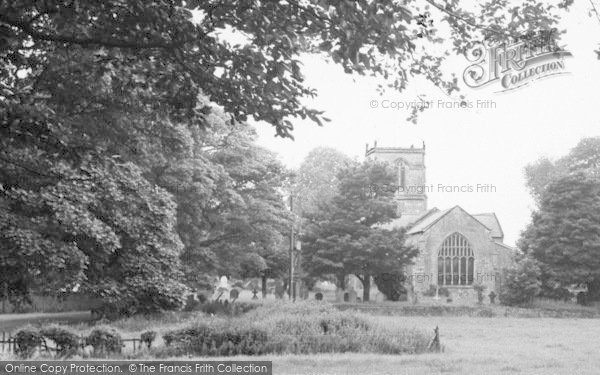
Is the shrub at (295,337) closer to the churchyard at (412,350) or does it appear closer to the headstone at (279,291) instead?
the churchyard at (412,350)

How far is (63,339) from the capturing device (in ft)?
53.3

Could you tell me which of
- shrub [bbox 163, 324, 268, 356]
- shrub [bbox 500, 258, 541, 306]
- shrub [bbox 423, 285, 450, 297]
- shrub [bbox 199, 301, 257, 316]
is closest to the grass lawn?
shrub [bbox 163, 324, 268, 356]

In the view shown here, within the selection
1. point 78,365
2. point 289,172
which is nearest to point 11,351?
point 78,365

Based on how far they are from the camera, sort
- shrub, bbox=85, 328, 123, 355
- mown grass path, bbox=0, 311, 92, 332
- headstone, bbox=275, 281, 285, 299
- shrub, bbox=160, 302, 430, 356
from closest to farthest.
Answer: shrub, bbox=85, 328, 123, 355, shrub, bbox=160, 302, 430, 356, mown grass path, bbox=0, 311, 92, 332, headstone, bbox=275, 281, 285, 299

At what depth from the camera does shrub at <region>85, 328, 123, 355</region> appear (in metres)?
16.4

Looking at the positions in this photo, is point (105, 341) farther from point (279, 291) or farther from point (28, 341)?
point (279, 291)

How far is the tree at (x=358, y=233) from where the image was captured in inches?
1692

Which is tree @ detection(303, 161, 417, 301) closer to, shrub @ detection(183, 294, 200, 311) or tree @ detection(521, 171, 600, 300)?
tree @ detection(521, 171, 600, 300)

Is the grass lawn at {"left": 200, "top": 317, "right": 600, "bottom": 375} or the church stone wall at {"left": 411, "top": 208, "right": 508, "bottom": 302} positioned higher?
the church stone wall at {"left": 411, "top": 208, "right": 508, "bottom": 302}

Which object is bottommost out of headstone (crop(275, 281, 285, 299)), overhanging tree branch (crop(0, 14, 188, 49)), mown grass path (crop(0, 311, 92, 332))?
mown grass path (crop(0, 311, 92, 332))

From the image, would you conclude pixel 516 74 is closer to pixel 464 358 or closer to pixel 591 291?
pixel 464 358

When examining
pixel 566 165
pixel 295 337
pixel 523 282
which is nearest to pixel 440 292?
pixel 523 282

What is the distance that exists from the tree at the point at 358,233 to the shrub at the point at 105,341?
87.5 ft

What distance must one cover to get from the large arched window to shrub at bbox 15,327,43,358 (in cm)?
4405
